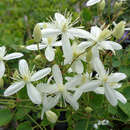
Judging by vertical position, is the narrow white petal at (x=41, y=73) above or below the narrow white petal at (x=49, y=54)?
below

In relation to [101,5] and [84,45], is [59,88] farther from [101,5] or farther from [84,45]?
[101,5]

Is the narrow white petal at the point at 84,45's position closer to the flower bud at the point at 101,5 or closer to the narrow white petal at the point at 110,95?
the narrow white petal at the point at 110,95

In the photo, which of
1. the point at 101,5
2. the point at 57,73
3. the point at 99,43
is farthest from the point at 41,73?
the point at 101,5

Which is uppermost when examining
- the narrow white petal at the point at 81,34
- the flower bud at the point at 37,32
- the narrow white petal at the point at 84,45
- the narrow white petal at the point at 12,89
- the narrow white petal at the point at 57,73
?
the flower bud at the point at 37,32

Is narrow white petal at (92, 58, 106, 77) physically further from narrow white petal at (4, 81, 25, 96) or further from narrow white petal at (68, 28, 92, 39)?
narrow white petal at (4, 81, 25, 96)

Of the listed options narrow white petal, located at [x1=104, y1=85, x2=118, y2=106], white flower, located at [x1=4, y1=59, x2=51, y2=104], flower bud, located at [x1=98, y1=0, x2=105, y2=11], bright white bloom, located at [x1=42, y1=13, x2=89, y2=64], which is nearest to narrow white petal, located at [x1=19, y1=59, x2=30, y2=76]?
white flower, located at [x1=4, y1=59, x2=51, y2=104]

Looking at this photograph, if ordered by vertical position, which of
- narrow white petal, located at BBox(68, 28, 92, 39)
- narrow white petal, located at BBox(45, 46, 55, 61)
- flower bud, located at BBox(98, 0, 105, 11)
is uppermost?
flower bud, located at BBox(98, 0, 105, 11)

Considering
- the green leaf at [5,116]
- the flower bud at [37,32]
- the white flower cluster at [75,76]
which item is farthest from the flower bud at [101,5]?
the green leaf at [5,116]

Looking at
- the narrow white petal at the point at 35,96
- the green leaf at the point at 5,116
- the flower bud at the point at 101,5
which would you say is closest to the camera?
the narrow white petal at the point at 35,96
